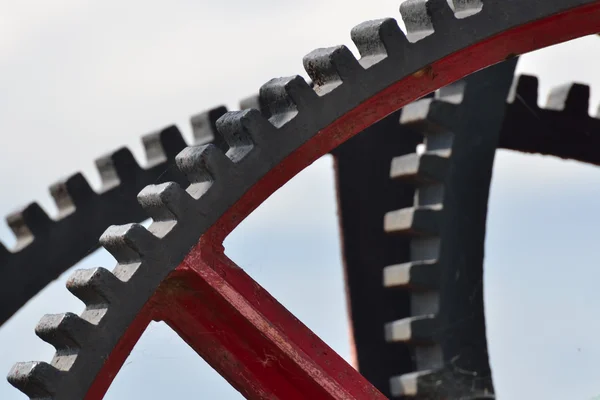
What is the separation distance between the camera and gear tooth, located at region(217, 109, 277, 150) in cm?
140

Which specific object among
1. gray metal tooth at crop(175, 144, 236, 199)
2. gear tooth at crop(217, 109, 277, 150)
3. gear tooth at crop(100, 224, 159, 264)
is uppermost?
gear tooth at crop(217, 109, 277, 150)

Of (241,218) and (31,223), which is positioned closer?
(241,218)

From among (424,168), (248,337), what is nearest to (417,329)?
(424,168)

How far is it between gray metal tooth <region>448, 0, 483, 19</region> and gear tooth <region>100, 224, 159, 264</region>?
446 mm

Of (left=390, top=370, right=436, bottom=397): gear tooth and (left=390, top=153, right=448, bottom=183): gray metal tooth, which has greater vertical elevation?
(left=390, top=153, right=448, bottom=183): gray metal tooth

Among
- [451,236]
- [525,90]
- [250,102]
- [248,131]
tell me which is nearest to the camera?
[248,131]

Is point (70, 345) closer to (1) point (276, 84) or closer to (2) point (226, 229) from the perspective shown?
(2) point (226, 229)

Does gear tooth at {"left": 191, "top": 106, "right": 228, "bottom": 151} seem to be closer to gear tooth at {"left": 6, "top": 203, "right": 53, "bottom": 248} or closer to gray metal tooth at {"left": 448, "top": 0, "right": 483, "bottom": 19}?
gear tooth at {"left": 6, "top": 203, "right": 53, "bottom": 248}

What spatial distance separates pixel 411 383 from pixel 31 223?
42.9 inches

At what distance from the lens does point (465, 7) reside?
1.49 metres

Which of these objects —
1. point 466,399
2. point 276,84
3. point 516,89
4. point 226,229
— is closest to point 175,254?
point 226,229

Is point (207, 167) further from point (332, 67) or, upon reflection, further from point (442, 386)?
point (442, 386)

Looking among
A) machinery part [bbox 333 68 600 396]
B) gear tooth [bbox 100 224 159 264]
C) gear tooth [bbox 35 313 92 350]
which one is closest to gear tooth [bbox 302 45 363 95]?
gear tooth [bbox 100 224 159 264]

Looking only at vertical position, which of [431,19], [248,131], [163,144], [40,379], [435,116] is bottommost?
[40,379]
